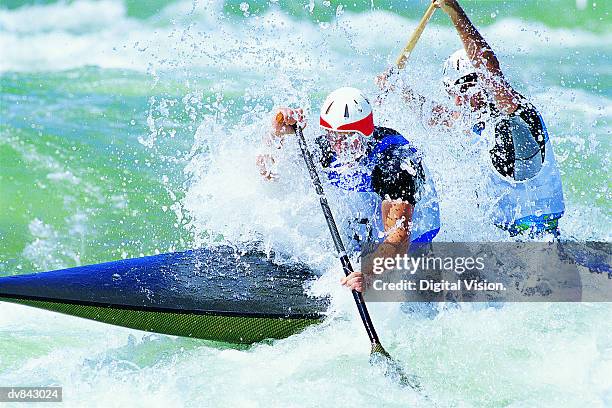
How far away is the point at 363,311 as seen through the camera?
3.57m

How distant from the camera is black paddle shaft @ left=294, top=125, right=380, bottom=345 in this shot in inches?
139

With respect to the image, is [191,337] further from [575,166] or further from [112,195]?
[575,166]

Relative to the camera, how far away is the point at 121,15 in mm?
10141

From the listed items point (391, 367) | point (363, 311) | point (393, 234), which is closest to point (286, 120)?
point (393, 234)

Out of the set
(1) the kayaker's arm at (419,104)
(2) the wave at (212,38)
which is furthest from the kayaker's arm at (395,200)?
(2) the wave at (212,38)

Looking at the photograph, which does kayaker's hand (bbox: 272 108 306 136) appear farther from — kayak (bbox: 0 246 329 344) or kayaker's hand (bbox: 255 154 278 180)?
kayak (bbox: 0 246 329 344)

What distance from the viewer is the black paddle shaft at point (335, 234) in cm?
354

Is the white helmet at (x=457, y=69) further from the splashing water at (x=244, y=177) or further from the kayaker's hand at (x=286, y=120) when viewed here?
the kayaker's hand at (x=286, y=120)

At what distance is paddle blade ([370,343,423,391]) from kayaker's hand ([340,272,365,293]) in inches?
10.6

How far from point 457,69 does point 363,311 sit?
1.56 meters

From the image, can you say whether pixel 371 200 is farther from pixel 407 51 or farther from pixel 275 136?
pixel 407 51

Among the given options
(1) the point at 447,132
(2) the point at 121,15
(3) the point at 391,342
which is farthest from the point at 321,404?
(2) the point at 121,15

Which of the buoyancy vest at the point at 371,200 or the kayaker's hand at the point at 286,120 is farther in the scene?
the kayaker's hand at the point at 286,120

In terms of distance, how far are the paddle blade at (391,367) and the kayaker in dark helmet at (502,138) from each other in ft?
4.31
